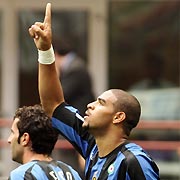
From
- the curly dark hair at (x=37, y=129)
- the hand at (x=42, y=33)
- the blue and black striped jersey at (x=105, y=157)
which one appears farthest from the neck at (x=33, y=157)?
the hand at (x=42, y=33)

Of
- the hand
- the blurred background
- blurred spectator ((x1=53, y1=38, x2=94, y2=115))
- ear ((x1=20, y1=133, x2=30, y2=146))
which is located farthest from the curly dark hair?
the blurred background

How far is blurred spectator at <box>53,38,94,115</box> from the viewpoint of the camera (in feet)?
30.1

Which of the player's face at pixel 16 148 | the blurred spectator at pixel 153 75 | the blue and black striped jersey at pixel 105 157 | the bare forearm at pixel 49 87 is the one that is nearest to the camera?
the blue and black striped jersey at pixel 105 157

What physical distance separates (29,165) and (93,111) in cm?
49

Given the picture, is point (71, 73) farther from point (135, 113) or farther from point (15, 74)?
point (135, 113)

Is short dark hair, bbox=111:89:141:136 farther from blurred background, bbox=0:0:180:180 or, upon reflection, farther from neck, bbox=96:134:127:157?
blurred background, bbox=0:0:180:180

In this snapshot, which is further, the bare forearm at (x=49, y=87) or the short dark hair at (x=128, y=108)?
the bare forearm at (x=49, y=87)

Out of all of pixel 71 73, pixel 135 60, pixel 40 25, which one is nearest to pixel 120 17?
pixel 135 60

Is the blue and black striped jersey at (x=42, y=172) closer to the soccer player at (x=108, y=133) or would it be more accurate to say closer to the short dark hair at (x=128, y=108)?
the soccer player at (x=108, y=133)

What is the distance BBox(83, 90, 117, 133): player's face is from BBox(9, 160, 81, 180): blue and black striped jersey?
0.97 feet

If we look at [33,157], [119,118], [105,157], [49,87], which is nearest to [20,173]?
[33,157]

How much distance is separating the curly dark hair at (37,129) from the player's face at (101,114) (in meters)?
0.28

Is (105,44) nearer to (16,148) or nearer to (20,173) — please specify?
(16,148)

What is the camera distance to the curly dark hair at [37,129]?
5730mm
